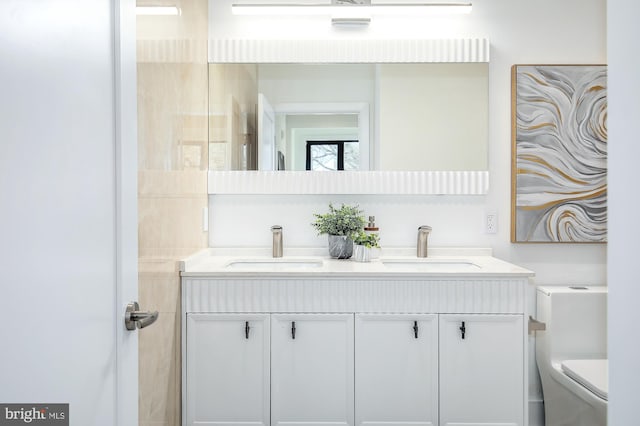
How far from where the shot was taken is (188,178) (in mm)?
1833

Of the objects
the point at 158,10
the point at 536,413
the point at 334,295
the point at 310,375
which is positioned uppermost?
the point at 158,10

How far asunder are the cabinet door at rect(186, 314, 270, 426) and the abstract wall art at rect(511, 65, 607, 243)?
58.0 inches

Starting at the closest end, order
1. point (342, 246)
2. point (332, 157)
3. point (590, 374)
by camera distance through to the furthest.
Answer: point (590, 374)
point (342, 246)
point (332, 157)

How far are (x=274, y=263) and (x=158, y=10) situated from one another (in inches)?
49.3

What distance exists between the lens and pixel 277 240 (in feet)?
7.11

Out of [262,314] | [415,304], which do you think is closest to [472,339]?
[415,304]

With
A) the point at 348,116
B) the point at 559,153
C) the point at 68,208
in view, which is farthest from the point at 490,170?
the point at 68,208

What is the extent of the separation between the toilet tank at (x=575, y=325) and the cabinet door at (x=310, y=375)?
1046 millimetres

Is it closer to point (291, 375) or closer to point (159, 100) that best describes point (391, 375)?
point (291, 375)

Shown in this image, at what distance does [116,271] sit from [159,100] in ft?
2.86

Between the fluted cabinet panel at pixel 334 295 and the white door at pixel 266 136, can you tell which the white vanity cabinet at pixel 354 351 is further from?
the white door at pixel 266 136

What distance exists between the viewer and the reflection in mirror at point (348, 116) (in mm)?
2176

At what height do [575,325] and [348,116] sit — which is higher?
[348,116]

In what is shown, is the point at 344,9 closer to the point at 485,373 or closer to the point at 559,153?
the point at 559,153
